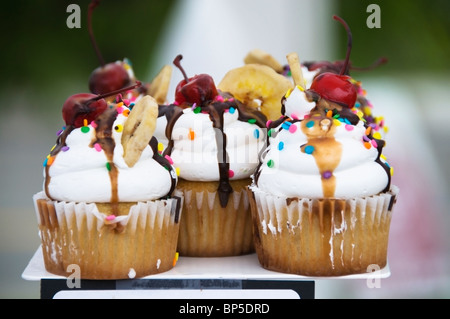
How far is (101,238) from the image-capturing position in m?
2.30

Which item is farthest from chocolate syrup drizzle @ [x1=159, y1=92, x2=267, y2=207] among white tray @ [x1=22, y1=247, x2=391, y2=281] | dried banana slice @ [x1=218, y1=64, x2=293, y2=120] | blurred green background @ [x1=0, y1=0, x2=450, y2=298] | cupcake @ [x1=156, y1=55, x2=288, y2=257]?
blurred green background @ [x1=0, y1=0, x2=450, y2=298]

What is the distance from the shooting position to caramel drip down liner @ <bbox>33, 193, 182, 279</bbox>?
229 cm

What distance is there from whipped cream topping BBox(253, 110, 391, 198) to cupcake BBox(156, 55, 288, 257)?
18 centimetres

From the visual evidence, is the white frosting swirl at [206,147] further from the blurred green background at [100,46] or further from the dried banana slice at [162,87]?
the blurred green background at [100,46]

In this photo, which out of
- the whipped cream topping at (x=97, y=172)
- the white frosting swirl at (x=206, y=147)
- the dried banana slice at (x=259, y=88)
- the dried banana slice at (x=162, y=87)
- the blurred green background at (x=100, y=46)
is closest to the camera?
the whipped cream topping at (x=97, y=172)

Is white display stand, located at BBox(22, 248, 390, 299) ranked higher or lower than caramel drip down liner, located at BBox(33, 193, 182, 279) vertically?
lower

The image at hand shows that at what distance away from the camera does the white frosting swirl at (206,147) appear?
2520 millimetres

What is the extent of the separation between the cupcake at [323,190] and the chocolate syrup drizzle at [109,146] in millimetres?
306

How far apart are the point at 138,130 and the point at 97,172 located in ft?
0.59

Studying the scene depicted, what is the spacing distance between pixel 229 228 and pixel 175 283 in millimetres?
371

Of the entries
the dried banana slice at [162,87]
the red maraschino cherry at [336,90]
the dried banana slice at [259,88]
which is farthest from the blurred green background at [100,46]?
the red maraschino cherry at [336,90]

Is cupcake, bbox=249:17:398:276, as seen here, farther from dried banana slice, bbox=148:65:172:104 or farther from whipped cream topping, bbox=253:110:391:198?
dried banana slice, bbox=148:65:172:104

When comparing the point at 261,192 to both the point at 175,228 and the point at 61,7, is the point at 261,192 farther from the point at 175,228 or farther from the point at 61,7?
the point at 61,7

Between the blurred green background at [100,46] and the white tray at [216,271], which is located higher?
the blurred green background at [100,46]
